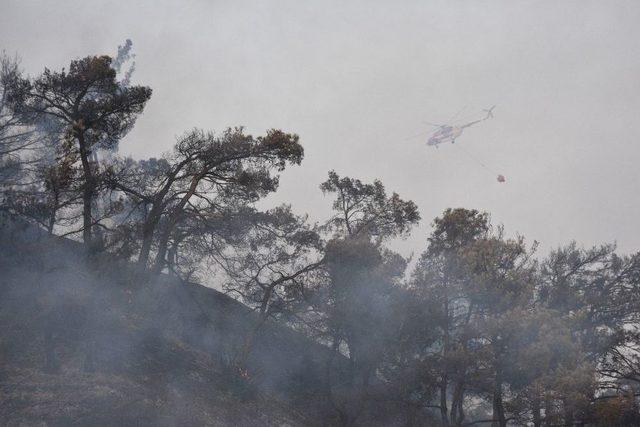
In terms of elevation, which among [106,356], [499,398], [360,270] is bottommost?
[106,356]

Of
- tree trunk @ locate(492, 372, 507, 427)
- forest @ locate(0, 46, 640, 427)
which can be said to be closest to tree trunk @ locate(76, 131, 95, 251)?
forest @ locate(0, 46, 640, 427)

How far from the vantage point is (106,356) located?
1578cm

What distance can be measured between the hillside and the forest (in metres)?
0.90

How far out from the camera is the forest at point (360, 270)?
52.1ft

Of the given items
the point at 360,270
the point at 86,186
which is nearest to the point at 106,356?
the point at 86,186

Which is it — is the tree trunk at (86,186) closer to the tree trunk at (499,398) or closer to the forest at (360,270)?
the forest at (360,270)

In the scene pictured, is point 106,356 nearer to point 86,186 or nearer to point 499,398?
point 86,186

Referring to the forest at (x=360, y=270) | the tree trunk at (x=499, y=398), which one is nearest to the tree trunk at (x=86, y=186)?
the forest at (x=360, y=270)

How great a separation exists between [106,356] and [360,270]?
1001 centimetres

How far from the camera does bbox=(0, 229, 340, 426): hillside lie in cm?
1272

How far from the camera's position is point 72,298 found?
1477cm

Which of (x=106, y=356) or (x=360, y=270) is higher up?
(x=360, y=270)

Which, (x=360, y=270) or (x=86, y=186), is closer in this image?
(x=86, y=186)

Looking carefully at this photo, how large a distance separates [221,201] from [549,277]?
54.2 ft
